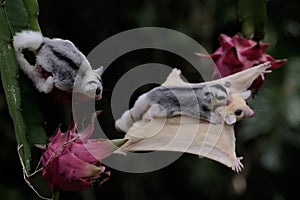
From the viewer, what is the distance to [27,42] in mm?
897

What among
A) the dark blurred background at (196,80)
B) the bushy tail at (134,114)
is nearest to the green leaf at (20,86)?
the bushy tail at (134,114)

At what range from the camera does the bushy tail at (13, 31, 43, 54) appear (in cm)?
90

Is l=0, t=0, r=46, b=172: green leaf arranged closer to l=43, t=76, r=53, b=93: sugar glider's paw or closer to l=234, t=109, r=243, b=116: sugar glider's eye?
l=43, t=76, r=53, b=93: sugar glider's paw

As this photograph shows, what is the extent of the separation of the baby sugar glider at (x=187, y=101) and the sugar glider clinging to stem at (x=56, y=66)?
79 mm

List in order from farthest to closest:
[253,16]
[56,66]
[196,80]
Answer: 1. [196,80]
2. [253,16]
3. [56,66]

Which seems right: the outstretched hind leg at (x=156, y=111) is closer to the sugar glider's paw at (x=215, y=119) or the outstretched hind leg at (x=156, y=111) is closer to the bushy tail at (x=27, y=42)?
the sugar glider's paw at (x=215, y=119)

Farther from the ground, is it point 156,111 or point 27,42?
point 27,42

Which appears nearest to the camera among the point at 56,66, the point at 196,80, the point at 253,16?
the point at 56,66

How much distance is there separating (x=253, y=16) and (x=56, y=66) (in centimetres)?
44

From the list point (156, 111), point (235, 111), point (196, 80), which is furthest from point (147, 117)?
point (196, 80)

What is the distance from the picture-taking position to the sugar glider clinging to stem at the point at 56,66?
0.89 m

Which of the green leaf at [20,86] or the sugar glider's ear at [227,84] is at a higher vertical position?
the green leaf at [20,86]

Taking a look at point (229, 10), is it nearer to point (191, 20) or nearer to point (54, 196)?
point (191, 20)

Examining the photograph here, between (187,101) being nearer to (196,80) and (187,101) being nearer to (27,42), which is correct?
(27,42)
